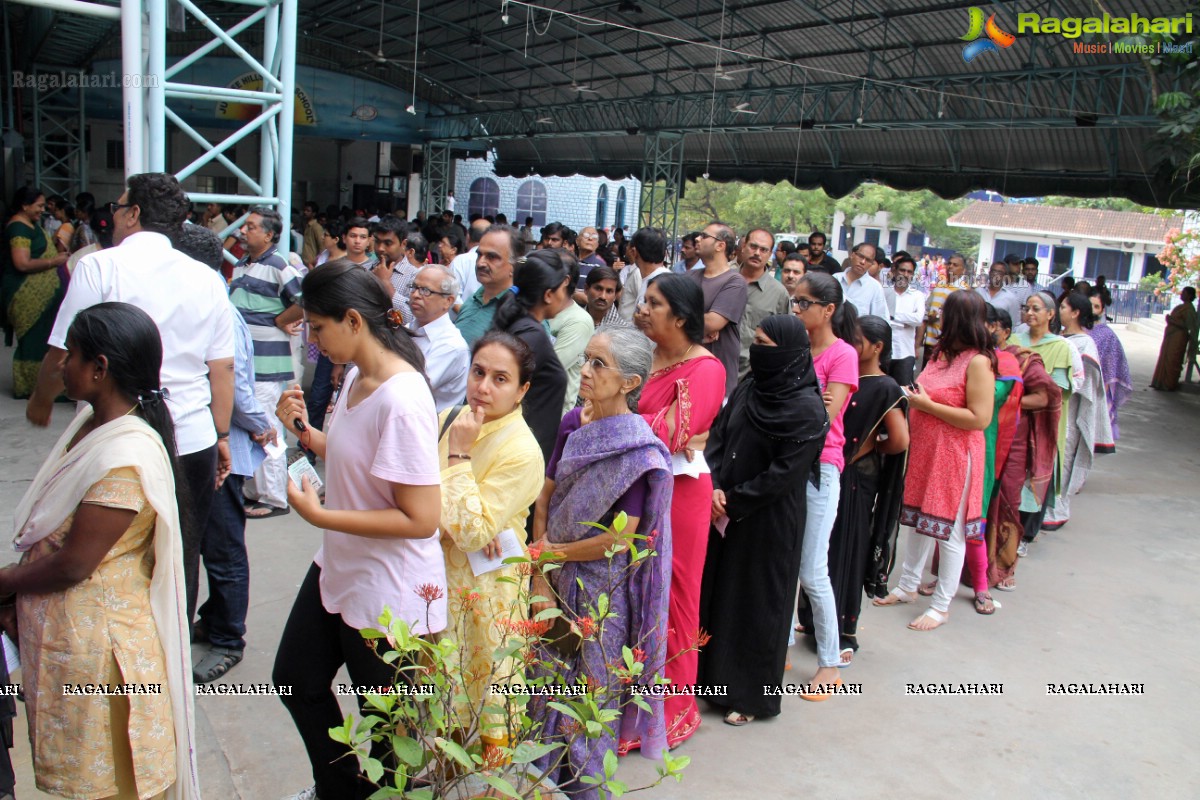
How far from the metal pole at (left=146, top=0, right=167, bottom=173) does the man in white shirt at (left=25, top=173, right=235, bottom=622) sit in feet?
4.91

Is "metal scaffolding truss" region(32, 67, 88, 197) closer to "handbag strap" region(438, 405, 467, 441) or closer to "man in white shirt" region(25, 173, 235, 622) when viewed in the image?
"man in white shirt" region(25, 173, 235, 622)

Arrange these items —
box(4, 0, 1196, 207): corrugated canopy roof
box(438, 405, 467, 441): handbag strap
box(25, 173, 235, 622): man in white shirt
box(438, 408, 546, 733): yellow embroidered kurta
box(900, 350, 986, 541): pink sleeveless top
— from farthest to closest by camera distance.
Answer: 1. box(4, 0, 1196, 207): corrugated canopy roof
2. box(900, 350, 986, 541): pink sleeveless top
3. box(25, 173, 235, 622): man in white shirt
4. box(438, 405, 467, 441): handbag strap
5. box(438, 408, 546, 733): yellow embroidered kurta

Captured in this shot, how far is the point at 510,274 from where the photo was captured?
419 cm

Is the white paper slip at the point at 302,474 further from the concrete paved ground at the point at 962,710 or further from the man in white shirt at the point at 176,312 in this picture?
the concrete paved ground at the point at 962,710

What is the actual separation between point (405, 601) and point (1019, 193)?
12464 millimetres

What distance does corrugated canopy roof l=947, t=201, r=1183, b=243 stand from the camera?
105 feet

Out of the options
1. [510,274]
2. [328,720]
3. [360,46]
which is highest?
[360,46]

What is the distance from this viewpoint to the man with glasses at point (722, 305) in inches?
184

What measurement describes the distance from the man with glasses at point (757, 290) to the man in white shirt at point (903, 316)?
2120 millimetres

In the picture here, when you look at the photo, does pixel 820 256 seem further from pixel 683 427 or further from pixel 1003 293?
pixel 683 427

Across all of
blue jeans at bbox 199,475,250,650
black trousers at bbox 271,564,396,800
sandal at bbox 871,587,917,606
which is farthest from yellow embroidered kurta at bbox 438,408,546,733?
sandal at bbox 871,587,917,606

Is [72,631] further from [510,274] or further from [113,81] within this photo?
[113,81]

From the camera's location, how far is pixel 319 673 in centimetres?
224

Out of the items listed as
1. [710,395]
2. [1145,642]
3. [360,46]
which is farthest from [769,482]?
[360,46]
